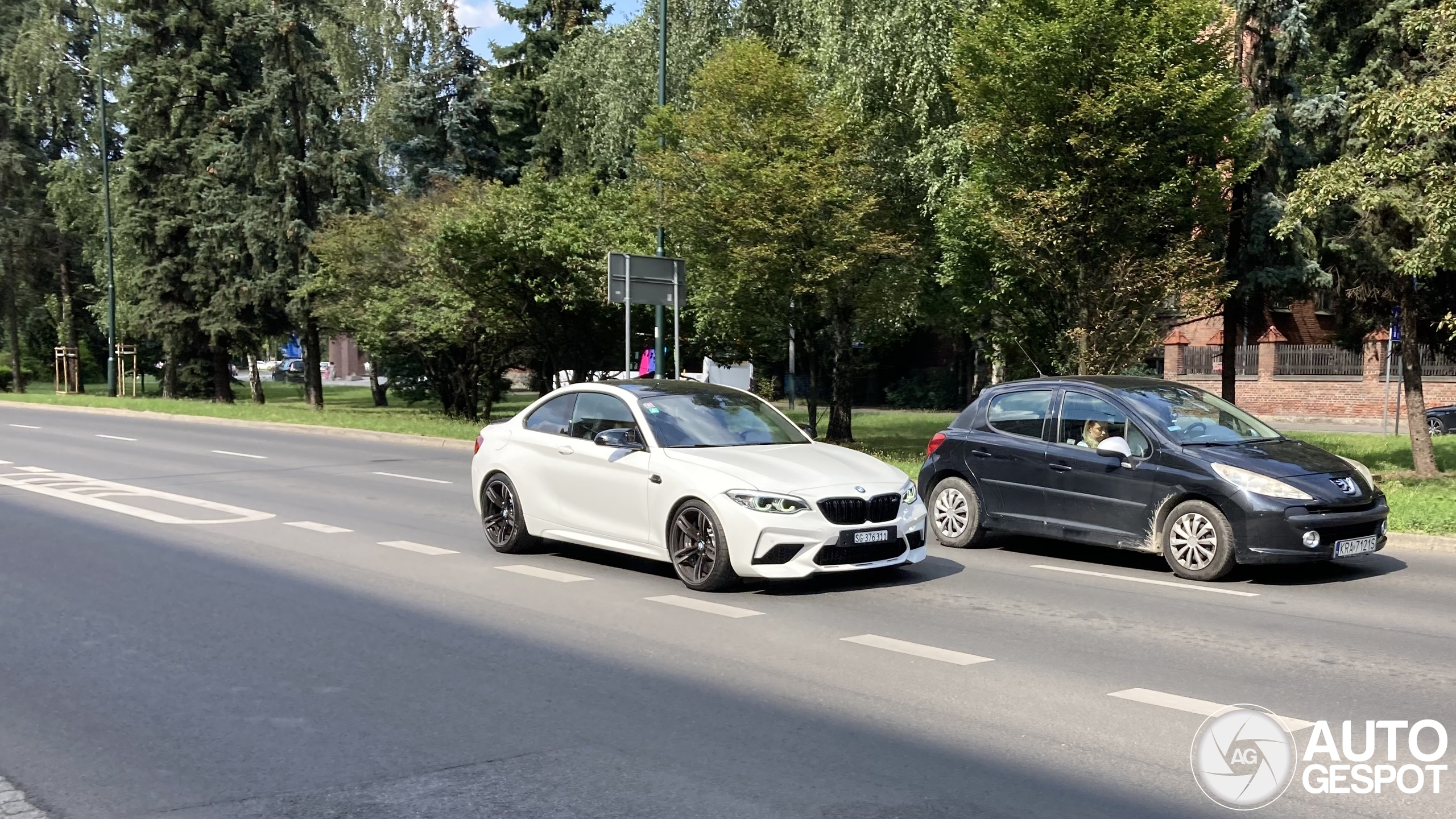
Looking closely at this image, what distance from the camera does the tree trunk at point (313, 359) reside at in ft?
130

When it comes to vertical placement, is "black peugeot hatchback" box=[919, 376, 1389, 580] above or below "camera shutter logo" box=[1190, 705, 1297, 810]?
above

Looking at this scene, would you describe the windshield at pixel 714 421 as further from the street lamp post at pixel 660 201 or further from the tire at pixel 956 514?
the street lamp post at pixel 660 201

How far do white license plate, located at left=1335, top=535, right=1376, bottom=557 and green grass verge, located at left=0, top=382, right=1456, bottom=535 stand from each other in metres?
2.53

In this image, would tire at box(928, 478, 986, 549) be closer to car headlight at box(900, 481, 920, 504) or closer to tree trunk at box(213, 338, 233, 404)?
car headlight at box(900, 481, 920, 504)

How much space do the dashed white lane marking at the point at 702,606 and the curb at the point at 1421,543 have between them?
6.62m

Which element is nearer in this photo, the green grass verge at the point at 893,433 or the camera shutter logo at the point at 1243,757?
the camera shutter logo at the point at 1243,757

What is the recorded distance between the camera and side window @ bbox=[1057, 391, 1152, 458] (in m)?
10.4

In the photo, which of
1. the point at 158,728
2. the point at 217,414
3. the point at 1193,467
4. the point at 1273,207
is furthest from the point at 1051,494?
the point at 217,414

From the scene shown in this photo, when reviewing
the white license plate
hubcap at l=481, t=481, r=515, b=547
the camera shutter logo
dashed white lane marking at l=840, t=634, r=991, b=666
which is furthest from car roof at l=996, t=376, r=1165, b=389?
the camera shutter logo

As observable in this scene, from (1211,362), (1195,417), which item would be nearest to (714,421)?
(1195,417)

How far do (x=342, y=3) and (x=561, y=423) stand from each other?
44.4 m

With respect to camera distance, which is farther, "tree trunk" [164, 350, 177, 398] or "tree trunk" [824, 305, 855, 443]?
"tree trunk" [164, 350, 177, 398]

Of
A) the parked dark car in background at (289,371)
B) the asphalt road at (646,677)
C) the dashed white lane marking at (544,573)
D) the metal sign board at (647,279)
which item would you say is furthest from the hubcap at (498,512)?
the parked dark car in background at (289,371)
